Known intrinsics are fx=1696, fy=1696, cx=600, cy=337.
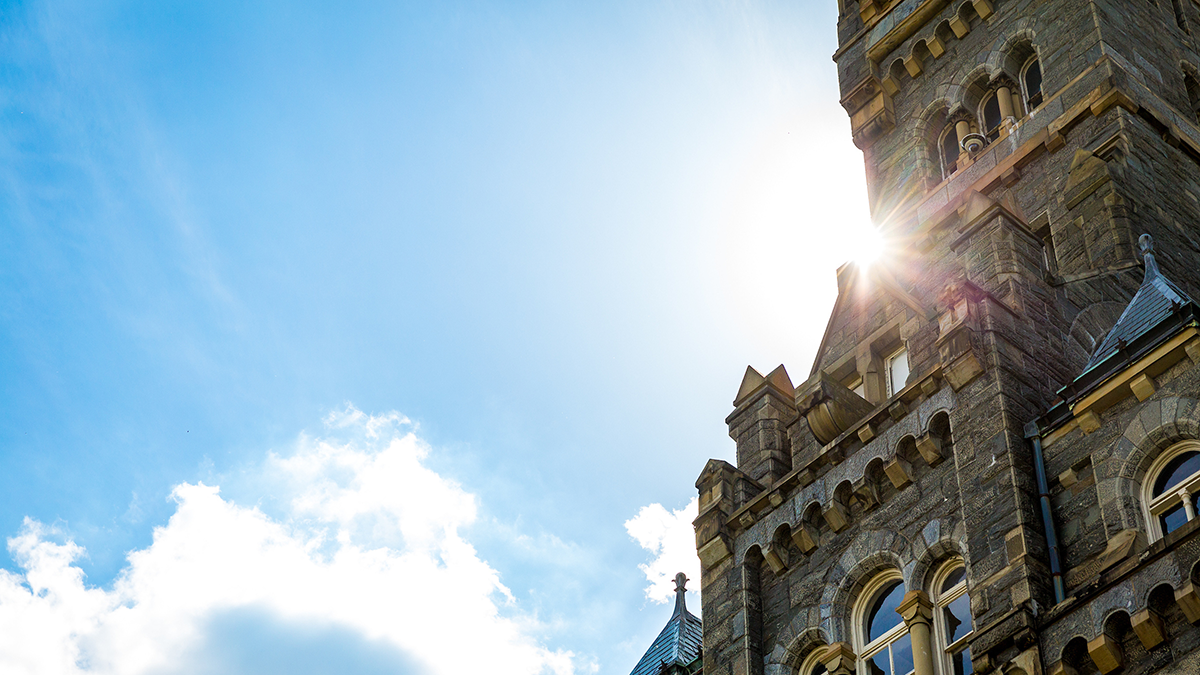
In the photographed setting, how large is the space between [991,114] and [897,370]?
27.4 feet

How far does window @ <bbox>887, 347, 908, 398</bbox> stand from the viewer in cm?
2714

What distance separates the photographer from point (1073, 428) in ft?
66.3

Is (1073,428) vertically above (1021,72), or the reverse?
(1021,72)

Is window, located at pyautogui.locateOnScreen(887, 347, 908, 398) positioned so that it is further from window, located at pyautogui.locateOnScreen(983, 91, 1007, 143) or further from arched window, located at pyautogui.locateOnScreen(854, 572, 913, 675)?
window, located at pyautogui.locateOnScreen(983, 91, 1007, 143)

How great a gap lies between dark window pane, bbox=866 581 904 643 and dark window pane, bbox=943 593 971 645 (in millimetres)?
1078

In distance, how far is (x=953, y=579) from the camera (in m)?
20.9

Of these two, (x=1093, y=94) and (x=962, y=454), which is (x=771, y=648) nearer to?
(x=962, y=454)

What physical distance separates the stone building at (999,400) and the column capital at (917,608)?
25 mm

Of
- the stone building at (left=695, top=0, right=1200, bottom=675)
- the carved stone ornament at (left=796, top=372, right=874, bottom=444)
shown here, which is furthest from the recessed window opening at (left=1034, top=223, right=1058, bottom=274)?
the carved stone ornament at (left=796, top=372, right=874, bottom=444)

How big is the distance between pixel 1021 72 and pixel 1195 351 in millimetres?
15107

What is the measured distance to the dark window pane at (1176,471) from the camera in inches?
733

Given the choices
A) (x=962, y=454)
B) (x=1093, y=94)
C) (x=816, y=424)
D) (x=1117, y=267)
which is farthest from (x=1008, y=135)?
(x=962, y=454)

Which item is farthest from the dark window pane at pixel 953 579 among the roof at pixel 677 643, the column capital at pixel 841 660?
the roof at pixel 677 643

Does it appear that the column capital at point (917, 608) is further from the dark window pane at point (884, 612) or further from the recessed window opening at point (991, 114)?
the recessed window opening at point (991, 114)
